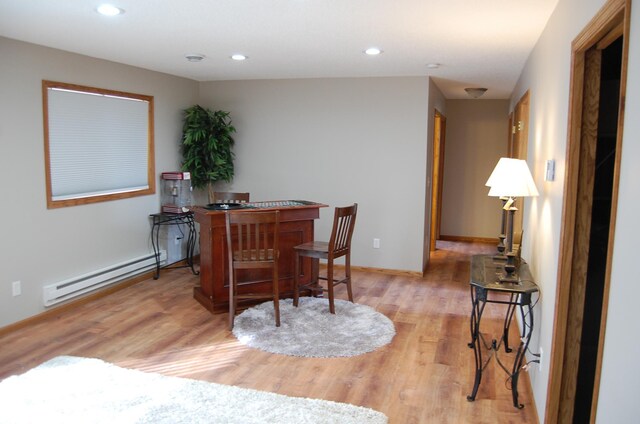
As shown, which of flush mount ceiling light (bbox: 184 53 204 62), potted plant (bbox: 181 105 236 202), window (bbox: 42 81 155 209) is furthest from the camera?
potted plant (bbox: 181 105 236 202)

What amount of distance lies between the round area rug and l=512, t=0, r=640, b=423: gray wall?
1.20 m

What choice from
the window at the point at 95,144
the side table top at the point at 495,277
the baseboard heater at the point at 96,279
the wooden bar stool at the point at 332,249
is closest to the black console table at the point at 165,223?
the baseboard heater at the point at 96,279

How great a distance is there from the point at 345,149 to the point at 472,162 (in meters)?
2.92

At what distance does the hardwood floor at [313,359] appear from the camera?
2918 mm

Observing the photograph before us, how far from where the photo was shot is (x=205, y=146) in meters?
5.88

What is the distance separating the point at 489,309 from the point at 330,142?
2.54 metres

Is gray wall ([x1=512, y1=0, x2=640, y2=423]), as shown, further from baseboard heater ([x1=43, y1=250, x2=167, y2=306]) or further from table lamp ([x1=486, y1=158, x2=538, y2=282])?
baseboard heater ([x1=43, y1=250, x2=167, y2=306])

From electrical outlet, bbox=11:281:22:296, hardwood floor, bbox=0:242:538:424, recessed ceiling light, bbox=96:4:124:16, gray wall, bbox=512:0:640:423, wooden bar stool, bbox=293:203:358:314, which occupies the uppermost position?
recessed ceiling light, bbox=96:4:124:16

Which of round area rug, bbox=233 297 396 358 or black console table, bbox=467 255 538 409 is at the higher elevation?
black console table, bbox=467 255 538 409

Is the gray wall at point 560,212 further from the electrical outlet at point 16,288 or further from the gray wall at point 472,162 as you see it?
the electrical outlet at point 16,288

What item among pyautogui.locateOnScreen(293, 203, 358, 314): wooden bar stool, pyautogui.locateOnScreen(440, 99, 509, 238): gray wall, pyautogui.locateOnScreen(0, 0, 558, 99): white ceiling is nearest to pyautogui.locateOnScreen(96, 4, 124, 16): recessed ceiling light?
pyautogui.locateOnScreen(0, 0, 558, 99): white ceiling

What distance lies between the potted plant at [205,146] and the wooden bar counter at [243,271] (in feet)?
5.02

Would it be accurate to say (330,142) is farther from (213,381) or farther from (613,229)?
(613,229)

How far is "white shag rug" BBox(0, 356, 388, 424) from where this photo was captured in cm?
267
